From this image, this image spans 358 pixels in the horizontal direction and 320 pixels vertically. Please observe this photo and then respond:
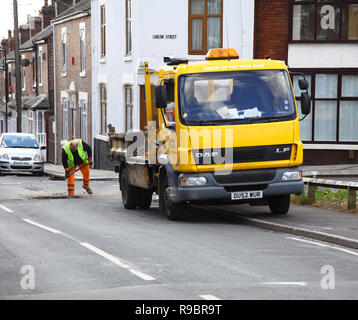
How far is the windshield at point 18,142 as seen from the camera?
32.0 m

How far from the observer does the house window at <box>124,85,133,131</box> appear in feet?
99.5

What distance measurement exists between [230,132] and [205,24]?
14.6 m

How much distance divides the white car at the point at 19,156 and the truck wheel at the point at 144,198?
46.0 ft

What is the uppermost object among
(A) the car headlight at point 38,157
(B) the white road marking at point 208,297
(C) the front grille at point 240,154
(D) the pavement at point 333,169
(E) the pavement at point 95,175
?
(C) the front grille at point 240,154

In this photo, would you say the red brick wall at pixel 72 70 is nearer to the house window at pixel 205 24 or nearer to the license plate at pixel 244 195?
the house window at pixel 205 24

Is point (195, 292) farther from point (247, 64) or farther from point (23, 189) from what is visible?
point (23, 189)

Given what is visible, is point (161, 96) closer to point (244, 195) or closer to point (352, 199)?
point (244, 195)

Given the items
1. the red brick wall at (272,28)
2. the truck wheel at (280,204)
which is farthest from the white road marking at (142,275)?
the red brick wall at (272,28)

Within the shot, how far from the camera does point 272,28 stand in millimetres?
27312

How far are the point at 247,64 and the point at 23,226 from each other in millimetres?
4816

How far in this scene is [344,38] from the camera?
2706cm

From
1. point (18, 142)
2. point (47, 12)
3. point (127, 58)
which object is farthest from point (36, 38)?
point (127, 58)

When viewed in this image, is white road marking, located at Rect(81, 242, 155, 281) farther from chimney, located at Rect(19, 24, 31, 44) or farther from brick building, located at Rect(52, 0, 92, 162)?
chimney, located at Rect(19, 24, 31, 44)

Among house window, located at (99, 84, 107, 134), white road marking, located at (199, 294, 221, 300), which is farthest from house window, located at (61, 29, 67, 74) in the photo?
white road marking, located at (199, 294, 221, 300)
